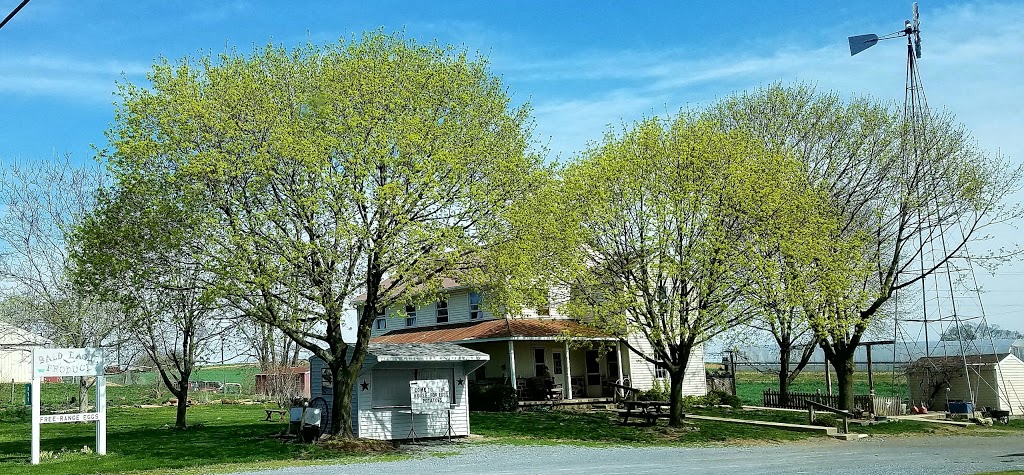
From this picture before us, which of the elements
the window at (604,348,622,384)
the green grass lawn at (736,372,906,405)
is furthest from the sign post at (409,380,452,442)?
the green grass lawn at (736,372,906,405)

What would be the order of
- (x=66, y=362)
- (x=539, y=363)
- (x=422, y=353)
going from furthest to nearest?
(x=539, y=363)
(x=422, y=353)
(x=66, y=362)

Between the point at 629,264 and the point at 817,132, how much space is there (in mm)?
10360

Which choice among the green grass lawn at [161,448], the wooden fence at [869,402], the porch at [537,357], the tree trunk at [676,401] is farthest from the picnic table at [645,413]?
the green grass lawn at [161,448]

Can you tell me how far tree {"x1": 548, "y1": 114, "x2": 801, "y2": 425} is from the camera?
86.8ft

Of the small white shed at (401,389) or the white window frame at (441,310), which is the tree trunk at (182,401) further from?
the white window frame at (441,310)

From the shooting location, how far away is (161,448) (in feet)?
72.8

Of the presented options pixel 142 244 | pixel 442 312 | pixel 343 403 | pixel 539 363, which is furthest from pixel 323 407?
pixel 442 312

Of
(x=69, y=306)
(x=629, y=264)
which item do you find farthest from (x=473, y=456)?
(x=69, y=306)

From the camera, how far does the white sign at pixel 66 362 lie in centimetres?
2000

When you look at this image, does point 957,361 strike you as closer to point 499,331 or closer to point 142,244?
point 499,331

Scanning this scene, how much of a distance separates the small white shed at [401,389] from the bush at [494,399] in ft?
27.3

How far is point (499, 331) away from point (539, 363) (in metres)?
3.58

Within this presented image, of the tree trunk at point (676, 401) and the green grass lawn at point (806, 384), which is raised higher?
the tree trunk at point (676, 401)

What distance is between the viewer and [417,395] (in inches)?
949
